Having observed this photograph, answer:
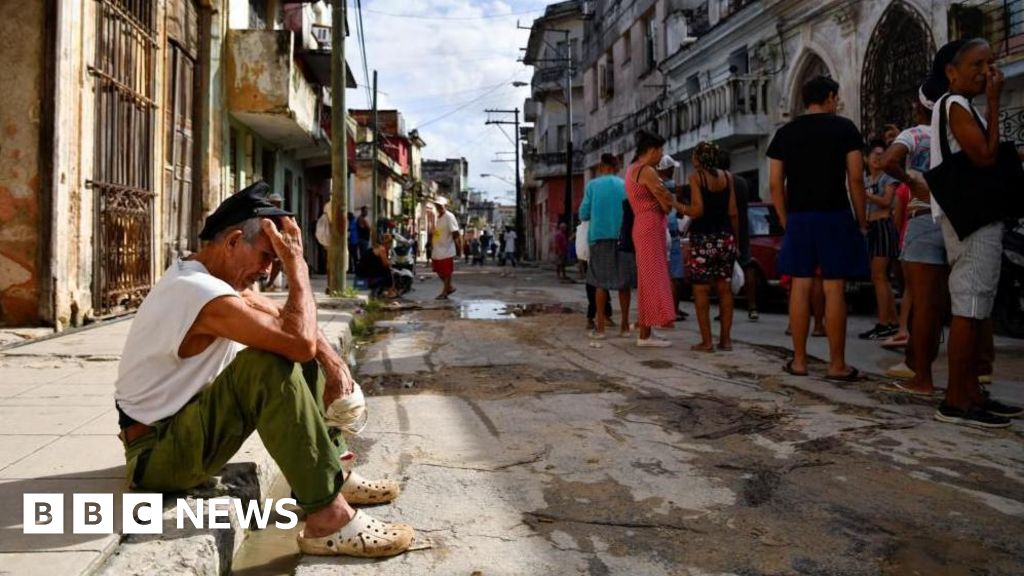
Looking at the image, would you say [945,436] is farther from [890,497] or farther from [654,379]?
[654,379]

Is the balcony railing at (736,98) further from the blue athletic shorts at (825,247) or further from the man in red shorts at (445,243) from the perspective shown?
the blue athletic shorts at (825,247)

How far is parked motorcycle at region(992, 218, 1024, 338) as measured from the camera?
6408 millimetres

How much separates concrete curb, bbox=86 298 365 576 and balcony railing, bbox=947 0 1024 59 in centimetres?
1028

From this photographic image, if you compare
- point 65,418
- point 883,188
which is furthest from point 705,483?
point 883,188

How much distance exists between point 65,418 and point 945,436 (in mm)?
3950

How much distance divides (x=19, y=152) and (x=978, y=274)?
6918 millimetres

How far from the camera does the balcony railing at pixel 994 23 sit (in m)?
9.93

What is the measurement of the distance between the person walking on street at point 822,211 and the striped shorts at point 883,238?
6.38 ft

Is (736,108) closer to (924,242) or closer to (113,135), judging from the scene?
(113,135)

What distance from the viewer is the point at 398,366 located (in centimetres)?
601

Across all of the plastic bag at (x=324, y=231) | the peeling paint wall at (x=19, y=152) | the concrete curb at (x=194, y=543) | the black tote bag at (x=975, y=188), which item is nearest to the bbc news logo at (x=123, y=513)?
the concrete curb at (x=194, y=543)

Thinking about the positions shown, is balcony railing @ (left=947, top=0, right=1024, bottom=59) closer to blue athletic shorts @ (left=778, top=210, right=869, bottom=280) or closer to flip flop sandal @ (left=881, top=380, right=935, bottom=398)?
blue athletic shorts @ (left=778, top=210, right=869, bottom=280)

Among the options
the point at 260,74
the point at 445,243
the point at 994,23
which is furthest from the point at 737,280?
the point at 260,74

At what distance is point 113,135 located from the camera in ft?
26.1
